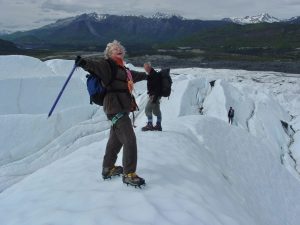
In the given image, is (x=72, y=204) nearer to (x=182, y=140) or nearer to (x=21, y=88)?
(x=182, y=140)

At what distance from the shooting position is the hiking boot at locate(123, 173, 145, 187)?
21.6ft

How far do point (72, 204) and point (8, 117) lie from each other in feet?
57.0

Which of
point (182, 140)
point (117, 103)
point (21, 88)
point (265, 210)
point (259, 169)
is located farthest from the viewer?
point (21, 88)

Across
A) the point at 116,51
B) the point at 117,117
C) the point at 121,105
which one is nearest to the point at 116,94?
the point at 121,105

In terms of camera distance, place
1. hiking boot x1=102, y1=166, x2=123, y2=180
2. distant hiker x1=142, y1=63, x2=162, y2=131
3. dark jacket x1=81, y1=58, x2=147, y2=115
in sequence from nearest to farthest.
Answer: dark jacket x1=81, y1=58, x2=147, y2=115
hiking boot x1=102, y1=166, x2=123, y2=180
distant hiker x1=142, y1=63, x2=162, y2=131

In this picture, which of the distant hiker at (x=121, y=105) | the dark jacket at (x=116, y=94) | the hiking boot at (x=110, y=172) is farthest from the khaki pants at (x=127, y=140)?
the hiking boot at (x=110, y=172)

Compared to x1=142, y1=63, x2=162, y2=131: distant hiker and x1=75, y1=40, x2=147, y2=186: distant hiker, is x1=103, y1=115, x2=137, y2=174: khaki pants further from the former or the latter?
x1=142, y1=63, x2=162, y2=131: distant hiker

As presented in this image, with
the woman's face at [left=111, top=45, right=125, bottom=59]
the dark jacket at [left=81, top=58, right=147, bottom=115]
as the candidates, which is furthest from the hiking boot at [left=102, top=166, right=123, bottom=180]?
the woman's face at [left=111, top=45, right=125, bottom=59]

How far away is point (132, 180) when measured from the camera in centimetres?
657

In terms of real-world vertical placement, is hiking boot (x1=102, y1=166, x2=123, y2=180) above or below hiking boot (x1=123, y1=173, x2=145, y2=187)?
below

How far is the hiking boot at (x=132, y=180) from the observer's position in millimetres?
6570

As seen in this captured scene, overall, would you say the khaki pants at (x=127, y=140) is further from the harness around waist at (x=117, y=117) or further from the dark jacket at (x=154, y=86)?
the dark jacket at (x=154, y=86)

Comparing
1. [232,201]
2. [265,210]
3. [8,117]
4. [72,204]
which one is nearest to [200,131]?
[265,210]

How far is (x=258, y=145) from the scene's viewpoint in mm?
14602
